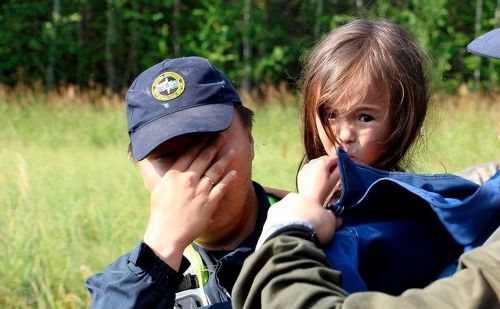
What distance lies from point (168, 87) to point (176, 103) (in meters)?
0.05

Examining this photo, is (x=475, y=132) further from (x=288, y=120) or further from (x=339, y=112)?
(x=339, y=112)

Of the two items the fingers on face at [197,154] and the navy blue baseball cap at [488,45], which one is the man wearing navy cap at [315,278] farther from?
the fingers on face at [197,154]

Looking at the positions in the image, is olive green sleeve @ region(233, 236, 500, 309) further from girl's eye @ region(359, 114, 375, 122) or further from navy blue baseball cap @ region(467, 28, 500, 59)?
girl's eye @ region(359, 114, 375, 122)

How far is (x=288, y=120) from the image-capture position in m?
14.5

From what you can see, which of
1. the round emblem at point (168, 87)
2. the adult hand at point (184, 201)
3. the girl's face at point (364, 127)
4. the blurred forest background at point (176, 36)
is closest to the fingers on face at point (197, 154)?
the adult hand at point (184, 201)

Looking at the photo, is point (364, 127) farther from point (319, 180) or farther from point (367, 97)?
point (319, 180)

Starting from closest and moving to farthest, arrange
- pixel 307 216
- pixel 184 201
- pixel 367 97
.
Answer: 1. pixel 307 216
2. pixel 184 201
3. pixel 367 97

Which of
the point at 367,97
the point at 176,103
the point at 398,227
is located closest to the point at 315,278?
the point at 398,227

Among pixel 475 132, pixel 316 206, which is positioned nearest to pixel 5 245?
pixel 316 206

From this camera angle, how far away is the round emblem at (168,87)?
7.36ft

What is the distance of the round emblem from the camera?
88.3 inches

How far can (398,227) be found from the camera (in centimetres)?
163

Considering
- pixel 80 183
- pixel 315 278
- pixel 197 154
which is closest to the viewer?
pixel 315 278

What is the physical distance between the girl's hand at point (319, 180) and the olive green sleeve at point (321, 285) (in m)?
0.23
